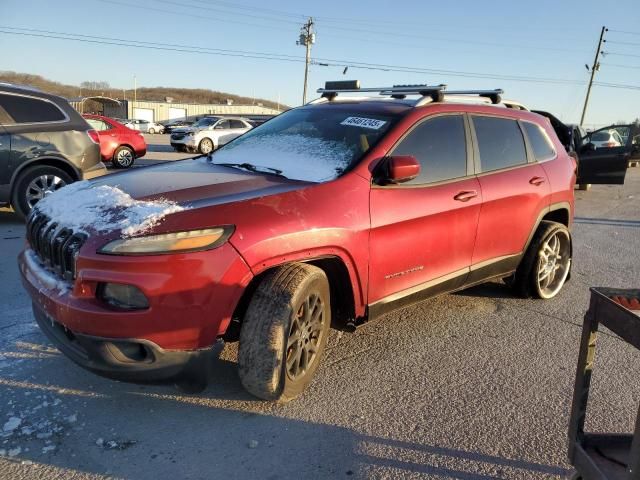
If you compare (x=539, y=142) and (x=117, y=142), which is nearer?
(x=539, y=142)

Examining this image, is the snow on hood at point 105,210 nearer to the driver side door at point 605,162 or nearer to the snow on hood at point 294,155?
the snow on hood at point 294,155

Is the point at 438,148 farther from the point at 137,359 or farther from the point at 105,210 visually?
the point at 137,359

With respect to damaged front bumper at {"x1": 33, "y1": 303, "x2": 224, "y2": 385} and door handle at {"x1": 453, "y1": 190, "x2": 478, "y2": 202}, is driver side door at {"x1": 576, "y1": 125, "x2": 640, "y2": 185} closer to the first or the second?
door handle at {"x1": 453, "y1": 190, "x2": 478, "y2": 202}

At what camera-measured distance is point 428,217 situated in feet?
11.6

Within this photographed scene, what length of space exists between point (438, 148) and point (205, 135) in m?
20.2

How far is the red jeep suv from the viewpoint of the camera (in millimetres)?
Answer: 2529

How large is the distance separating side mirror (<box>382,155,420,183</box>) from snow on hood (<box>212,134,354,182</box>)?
0.85 feet

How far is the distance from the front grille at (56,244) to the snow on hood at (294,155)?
1.29m

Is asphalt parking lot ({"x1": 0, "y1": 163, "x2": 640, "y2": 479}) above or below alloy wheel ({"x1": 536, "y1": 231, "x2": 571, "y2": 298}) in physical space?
below

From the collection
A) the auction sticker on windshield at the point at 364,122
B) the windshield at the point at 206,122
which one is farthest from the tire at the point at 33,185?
the windshield at the point at 206,122

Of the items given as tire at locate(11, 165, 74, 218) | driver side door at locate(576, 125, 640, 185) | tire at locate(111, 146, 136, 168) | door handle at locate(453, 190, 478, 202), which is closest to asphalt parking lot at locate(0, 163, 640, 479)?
door handle at locate(453, 190, 478, 202)

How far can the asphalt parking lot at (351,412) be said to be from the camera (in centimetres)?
249

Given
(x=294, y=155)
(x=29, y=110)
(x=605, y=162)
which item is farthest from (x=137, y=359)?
(x=605, y=162)

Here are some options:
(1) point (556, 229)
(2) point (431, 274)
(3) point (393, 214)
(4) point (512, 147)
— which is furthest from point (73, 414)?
(1) point (556, 229)
